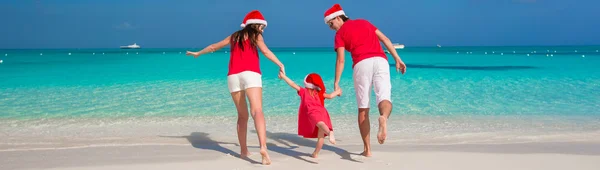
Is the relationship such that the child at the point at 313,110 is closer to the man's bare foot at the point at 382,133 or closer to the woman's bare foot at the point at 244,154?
the woman's bare foot at the point at 244,154

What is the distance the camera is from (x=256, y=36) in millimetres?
5230

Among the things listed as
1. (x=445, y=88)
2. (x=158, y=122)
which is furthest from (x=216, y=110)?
(x=445, y=88)

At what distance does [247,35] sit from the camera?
5.25 meters

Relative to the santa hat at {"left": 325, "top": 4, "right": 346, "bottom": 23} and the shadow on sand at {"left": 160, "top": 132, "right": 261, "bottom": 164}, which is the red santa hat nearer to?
the santa hat at {"left": 325, "top": 4, "right": 346, "bottom": 23}

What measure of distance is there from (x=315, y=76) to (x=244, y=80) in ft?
2.99

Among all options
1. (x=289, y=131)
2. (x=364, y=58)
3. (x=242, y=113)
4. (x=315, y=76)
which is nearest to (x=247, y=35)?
(x=242, y=113)

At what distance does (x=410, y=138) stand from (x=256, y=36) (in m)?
2.76

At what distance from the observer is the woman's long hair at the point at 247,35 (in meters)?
5.21

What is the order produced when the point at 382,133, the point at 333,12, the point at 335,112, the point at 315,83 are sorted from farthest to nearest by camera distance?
the point at 335,112 < the point at 315,83 < the point at 333,12 < the point at 382,133

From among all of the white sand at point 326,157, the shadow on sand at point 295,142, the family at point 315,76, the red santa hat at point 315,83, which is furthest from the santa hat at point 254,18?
the shadow on sand at point 295,142

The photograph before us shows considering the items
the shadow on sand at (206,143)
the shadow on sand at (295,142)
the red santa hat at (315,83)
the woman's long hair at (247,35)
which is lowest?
the shadow on sand at (295,142)

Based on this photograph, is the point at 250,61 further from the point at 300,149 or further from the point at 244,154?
the point at 300,149

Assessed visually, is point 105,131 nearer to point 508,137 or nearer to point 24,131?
point 24,131

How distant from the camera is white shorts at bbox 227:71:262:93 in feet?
17.1
